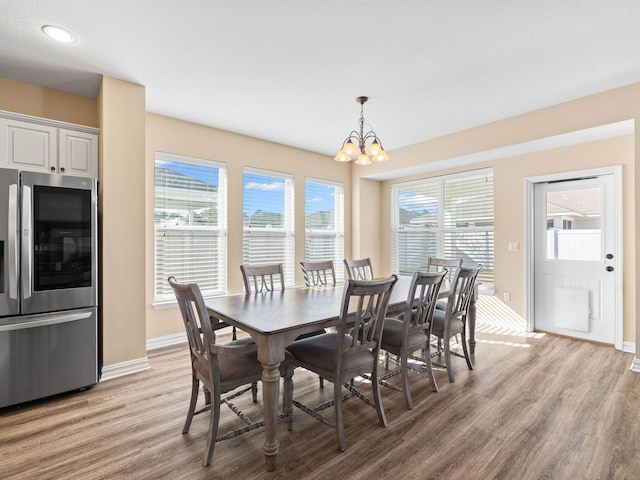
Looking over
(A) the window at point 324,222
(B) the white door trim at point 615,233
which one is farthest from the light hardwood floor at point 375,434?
(A) the window at point 324,222

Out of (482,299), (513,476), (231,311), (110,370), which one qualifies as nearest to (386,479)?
(513,476)

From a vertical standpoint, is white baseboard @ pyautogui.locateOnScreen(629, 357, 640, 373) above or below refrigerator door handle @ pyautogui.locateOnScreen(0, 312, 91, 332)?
below

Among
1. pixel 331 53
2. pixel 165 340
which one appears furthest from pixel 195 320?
pixel 165 340

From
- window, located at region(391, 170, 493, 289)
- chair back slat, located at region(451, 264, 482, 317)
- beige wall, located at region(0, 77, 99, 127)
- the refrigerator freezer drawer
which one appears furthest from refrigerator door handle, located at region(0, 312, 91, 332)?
window, located at region(391, 170, 493, 289)

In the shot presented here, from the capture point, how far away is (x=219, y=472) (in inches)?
69.6

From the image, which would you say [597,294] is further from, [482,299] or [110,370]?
[110,370]

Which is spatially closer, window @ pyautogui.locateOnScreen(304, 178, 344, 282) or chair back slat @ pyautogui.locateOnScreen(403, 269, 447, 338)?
chair back slat @ pyautogui.locateOnScreen(403, 269, 447, 338)

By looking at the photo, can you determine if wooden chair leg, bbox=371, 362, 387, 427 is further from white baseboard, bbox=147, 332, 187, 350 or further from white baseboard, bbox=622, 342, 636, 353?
white baseboard, bbox=622, 342, 636, 353

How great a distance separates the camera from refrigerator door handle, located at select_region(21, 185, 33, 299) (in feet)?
8.02

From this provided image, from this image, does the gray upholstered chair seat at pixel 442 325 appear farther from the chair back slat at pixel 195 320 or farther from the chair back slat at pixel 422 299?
the chair back slat at pixel 195 320

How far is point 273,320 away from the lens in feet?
6.48

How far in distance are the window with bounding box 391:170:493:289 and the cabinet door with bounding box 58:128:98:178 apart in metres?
4.59

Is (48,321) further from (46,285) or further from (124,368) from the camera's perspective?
(124,368)

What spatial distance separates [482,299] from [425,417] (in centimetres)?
297
